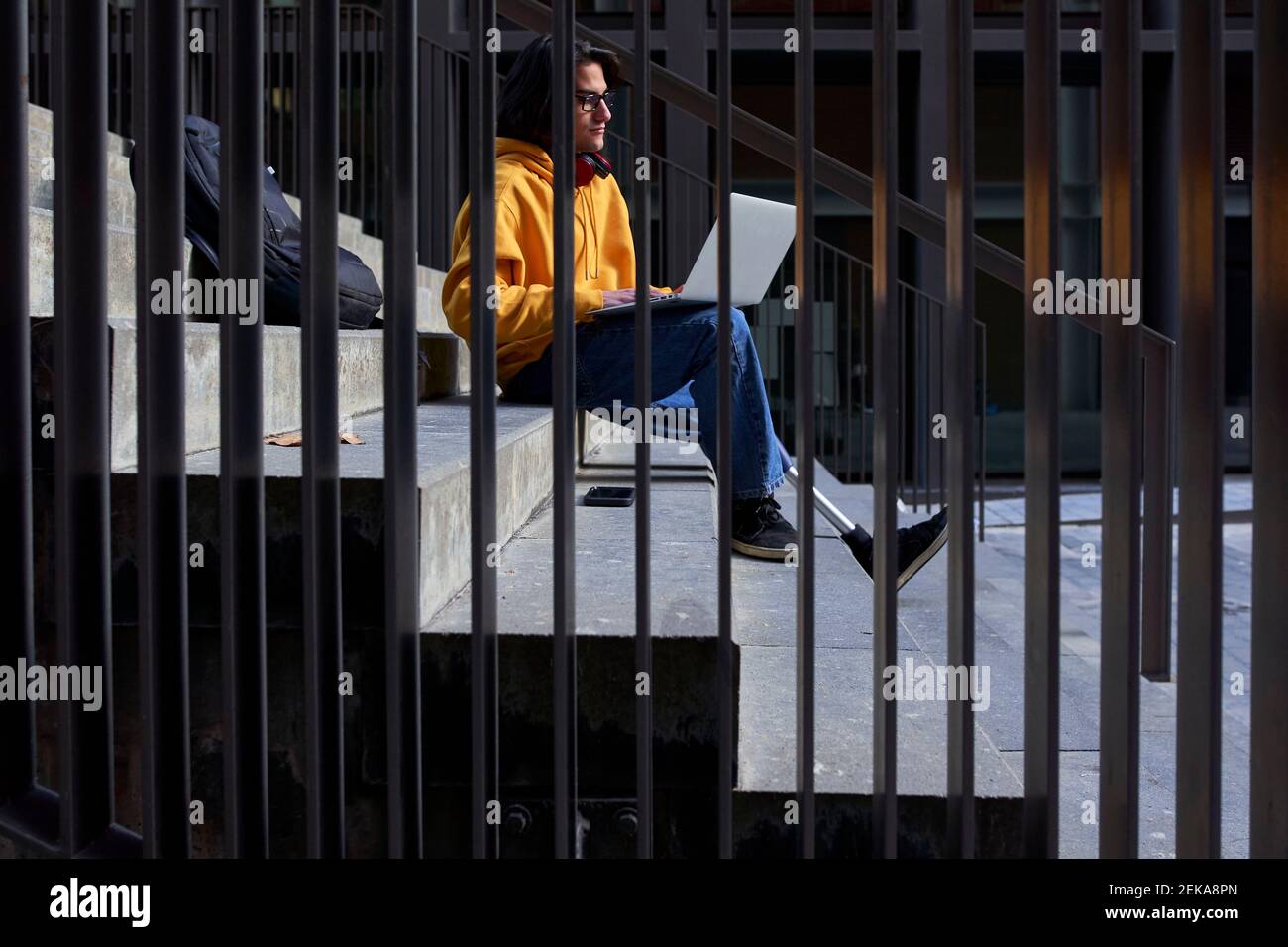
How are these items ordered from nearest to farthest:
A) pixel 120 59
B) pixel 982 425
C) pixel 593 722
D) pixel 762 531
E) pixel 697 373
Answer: pixel 593 722, pixel 697 373, pixel 762 531, pixel 120 59, pixel 982 425

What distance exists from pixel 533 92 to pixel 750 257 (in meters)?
0.83

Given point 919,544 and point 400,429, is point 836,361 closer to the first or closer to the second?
point 919,544

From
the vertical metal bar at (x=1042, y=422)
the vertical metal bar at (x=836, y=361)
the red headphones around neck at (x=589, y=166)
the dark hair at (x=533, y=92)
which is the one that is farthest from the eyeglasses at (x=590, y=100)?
the vertical metal bar at (x=836, y=361)

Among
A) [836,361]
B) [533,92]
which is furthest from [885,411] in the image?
[836,361]

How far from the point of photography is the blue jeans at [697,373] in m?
2.62

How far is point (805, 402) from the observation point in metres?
1.30

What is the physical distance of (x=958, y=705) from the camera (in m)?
1.28

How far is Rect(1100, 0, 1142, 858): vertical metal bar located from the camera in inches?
49.4

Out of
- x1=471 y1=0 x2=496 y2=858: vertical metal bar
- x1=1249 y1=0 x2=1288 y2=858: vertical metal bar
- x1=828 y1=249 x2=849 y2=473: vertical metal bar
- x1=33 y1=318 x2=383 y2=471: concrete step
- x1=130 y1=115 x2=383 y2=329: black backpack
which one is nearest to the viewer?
x1=1249 y1=0 x2=1288 y2=858: vertical metal bar

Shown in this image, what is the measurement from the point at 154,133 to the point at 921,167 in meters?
8.75

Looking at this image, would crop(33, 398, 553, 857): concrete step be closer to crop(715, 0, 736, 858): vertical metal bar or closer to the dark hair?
crop(715, 0, 736, 858): vertical metal bar

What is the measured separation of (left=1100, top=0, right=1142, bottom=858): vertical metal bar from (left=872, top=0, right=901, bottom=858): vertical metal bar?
0.74ft

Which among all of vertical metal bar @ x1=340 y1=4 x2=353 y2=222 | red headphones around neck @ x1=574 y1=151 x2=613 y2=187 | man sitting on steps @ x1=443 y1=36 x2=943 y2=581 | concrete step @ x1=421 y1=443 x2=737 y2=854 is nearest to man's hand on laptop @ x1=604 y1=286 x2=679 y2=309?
man sitting on steps @ x1=443 y1=36 x2=943 y2=581
